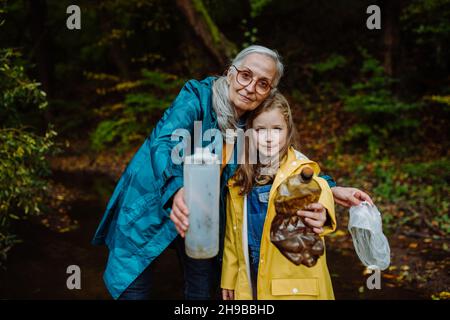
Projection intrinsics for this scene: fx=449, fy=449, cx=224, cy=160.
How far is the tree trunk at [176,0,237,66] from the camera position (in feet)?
28.3

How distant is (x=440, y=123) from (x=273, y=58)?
7.64 m

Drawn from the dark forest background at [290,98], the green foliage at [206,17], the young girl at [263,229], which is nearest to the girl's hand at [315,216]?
the young girl at [263,229]

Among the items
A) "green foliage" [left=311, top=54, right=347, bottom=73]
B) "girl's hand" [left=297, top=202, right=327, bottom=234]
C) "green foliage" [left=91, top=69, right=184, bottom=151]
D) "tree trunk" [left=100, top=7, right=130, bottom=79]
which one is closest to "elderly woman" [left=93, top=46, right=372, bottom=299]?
"girl's hand" [left=297, top=202, right=327, bottom=234]

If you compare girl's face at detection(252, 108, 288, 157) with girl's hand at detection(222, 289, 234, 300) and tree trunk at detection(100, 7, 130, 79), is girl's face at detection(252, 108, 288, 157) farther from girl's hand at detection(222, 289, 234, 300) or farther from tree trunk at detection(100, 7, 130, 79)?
tree trunk at detection(100, 7, 130, 79)

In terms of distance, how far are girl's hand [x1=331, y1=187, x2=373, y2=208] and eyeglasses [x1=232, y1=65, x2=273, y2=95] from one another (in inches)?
28.0

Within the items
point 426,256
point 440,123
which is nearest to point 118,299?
point 426,256

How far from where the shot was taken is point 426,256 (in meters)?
5.14

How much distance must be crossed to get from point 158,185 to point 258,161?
0.64 metres

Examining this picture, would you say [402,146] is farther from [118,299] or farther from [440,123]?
[118,299]

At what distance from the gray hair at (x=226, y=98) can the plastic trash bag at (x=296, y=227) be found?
52 centimetres

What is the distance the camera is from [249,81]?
2549mm

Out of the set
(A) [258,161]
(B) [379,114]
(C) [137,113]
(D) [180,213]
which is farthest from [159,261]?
(C) [137,113]

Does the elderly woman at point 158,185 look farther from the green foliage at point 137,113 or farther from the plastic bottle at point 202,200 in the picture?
the green foliage at point 137,113

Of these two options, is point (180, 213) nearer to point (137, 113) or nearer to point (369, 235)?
point (369, 235)
